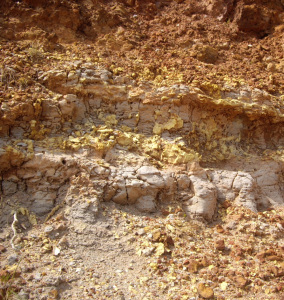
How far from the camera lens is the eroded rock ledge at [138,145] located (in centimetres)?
357

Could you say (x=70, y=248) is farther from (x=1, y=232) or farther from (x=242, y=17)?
(x=242, y=17)

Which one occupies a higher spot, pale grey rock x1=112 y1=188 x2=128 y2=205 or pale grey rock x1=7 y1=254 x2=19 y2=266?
pale grey rock x1=112 y1=188 x2=128 y2=205

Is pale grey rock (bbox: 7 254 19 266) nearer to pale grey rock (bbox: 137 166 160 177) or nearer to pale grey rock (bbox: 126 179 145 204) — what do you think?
pale grey rock (bbox: 126 179 145 204)

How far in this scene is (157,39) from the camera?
5.68m

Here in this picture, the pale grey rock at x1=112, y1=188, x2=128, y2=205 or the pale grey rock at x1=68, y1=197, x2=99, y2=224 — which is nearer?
the pale grey rock at x1=68, y1=197, x2=99, y2=224

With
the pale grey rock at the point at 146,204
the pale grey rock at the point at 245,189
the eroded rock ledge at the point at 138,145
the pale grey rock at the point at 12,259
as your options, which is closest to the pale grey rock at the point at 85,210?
the eroded rock ledge at the point at 138,145

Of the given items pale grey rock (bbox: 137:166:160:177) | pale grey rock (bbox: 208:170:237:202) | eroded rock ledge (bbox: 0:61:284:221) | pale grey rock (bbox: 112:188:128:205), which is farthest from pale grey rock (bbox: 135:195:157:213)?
pale grey rock (bbox: 208:170:237:202)

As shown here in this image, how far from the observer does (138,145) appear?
429cm

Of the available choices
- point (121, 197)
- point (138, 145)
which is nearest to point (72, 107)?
point (138, 145)

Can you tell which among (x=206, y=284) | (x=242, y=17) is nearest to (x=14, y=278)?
(x=206, y=284)

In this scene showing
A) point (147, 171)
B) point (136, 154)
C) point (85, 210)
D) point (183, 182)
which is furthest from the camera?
point (136, 154)

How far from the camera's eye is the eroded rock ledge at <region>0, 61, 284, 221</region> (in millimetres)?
3574

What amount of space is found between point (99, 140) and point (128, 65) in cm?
169

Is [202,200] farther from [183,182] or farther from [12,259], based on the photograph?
[12,259]
